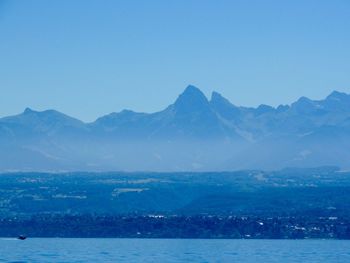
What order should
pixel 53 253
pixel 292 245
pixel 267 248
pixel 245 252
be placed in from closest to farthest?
pixel 53 253, pixel 245 252, pixel 267 248, pixel 292 245

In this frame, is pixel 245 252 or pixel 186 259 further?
pixel 245 252

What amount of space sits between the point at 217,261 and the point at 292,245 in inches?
2154

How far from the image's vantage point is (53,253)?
493 feet

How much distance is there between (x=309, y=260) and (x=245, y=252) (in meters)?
23.9

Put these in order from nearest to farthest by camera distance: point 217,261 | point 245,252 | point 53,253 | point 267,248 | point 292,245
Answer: point 217,261 < point 53,253 < point 245,252 < point 267,248 < point 292,245

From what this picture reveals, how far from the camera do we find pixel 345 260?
460ft

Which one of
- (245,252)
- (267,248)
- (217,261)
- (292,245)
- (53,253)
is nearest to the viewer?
(217,261)

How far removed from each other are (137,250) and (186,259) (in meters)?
28.7

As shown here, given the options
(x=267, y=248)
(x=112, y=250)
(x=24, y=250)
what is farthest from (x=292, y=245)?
(x=24, y=250)

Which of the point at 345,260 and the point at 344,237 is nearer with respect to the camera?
the point at 345,260

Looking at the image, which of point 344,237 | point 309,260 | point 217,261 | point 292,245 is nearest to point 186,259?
point 217,261

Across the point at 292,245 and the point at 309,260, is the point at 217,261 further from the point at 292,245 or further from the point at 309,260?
the point at 292,245

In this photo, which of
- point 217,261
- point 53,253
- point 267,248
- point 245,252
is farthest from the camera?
point 267,248

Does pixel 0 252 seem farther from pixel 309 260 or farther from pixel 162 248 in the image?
pixel 309 260
